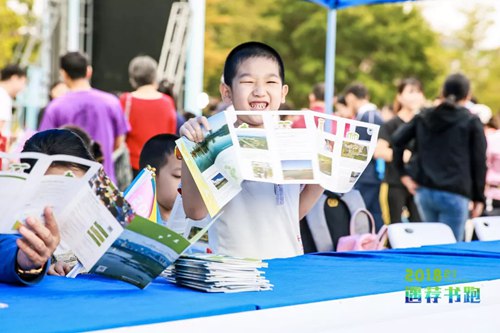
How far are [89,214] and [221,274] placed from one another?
0.32 meters

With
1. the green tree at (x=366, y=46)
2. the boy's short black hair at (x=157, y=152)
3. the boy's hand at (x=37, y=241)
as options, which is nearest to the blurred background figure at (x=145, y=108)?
the boy's short black hair at (x=157, y=152)

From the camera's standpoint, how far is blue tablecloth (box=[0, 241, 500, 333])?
1689 millimetres

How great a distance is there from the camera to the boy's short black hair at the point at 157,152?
3.93m

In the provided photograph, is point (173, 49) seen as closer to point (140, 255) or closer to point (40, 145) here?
point (40, 145)

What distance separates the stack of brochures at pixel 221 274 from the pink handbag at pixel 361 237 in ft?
6.94

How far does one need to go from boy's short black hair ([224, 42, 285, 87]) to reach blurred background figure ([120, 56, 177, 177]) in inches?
130

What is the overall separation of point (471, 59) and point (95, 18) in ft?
92.3

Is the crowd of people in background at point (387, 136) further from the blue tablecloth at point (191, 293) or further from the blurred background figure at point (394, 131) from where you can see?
the blue tablecloth at point (191, 293)

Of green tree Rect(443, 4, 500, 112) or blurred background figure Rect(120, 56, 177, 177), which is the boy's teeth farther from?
green tree Rect(443, 4, 500, 112)

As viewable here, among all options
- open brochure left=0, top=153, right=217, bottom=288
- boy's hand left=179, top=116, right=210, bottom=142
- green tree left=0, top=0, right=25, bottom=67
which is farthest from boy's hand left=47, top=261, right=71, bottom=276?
green tree left=0, top=0, right=25, bottom=67

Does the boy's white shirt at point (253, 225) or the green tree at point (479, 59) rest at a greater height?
the green tree at point (479, 59)

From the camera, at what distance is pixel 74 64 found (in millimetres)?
5941

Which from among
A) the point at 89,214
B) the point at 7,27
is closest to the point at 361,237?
the point at 89,214

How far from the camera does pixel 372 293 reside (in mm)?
2076
